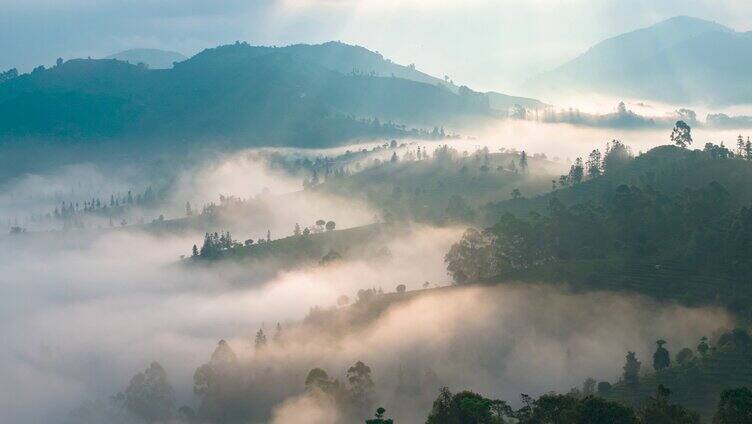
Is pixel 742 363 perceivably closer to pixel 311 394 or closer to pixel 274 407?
pixel 311 394

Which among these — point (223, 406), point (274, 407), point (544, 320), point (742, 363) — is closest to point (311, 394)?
point (274, 407)

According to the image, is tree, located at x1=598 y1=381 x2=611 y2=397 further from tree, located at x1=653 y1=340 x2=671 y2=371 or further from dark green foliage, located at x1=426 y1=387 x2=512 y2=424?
dark green foliage, located at x1=426 y1=387 x2=512 y2=424

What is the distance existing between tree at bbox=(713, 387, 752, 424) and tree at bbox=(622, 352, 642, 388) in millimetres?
Result: 42134

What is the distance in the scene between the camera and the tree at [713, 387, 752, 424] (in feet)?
334

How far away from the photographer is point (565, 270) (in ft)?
641

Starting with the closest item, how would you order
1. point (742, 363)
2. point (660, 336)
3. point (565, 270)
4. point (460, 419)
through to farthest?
point (460, 419) < point (742, 363) < point (660, 336) < point (565, 270)

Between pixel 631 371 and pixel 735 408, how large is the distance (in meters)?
47.1

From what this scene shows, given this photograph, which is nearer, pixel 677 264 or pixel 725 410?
pixel 725 410

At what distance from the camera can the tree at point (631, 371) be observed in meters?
149

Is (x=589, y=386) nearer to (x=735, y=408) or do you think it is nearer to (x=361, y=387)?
(x=361, y=387)

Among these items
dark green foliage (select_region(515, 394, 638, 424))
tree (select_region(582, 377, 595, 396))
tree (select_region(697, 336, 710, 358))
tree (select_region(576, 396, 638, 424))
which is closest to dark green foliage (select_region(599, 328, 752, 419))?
tree (select_region(697, 336, 710, 358))

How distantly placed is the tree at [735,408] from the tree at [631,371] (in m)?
42.1

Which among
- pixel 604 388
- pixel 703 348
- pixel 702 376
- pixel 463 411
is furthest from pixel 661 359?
pixel 463 411

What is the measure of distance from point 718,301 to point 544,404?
82.9m
